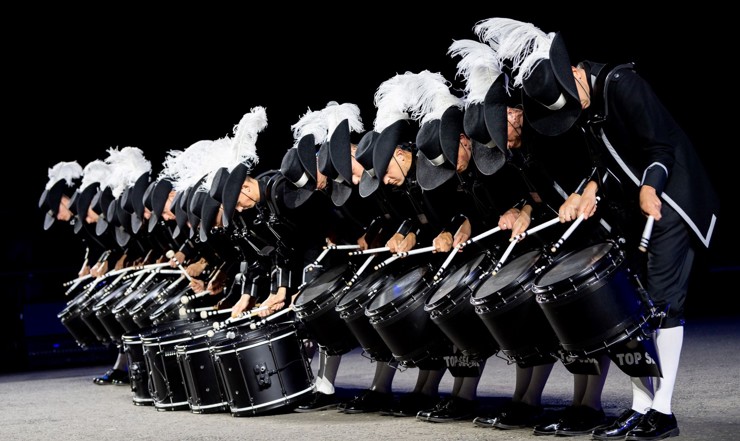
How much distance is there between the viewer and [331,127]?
614cm

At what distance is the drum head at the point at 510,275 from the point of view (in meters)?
4.41

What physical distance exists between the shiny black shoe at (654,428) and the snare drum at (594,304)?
1.53 feet

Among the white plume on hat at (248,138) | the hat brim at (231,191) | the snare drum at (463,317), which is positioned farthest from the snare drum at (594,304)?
the white plume on hat at (248,138)

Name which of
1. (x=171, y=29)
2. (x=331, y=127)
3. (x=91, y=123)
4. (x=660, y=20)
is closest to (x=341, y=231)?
(x=331, y=127)

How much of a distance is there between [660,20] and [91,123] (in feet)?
21.8

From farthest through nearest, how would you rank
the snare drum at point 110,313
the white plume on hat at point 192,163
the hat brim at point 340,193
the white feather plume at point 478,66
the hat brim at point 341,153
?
the snare drum at point 110,313 < the white plume on hat at point 192,163 < the hat brim at point 340,193 < the hat brim at point 341,153 < the white feather plume at point 478,66

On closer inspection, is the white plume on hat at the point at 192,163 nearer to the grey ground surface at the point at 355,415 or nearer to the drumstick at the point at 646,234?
the grey ground surface at the point at 355,415

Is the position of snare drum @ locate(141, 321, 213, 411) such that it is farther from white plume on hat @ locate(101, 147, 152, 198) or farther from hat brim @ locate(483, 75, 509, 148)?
hat brim @ locate(483, 75, 509, 148)

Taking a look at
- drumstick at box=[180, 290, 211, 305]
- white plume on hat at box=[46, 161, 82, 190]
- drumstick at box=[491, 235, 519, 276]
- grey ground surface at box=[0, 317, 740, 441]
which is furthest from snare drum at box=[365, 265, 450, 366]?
white plume on hat at box=[46, 161, 82, 190]

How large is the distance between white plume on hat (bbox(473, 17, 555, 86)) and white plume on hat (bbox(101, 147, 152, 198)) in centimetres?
486

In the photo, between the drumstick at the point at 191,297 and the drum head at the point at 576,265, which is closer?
the drum head at the point at 576,265

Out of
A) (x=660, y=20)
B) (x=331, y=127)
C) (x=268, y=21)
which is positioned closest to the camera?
(x=331, y=127)

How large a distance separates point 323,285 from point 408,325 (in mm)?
995

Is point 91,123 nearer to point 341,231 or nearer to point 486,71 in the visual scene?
point 341,231
